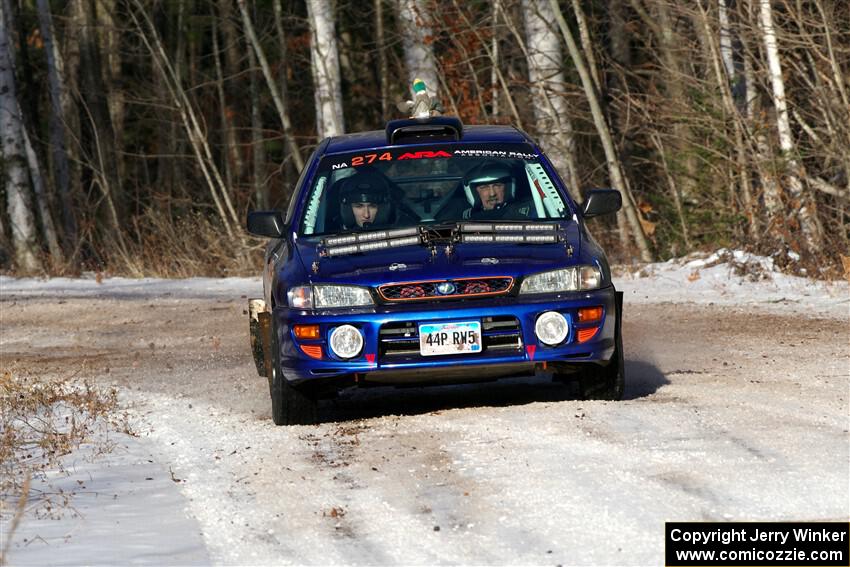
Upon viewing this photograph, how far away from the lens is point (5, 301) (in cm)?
1920

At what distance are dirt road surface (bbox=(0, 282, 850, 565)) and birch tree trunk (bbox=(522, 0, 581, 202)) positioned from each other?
10572mm

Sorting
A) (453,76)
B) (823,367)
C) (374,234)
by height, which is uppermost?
(453,76)

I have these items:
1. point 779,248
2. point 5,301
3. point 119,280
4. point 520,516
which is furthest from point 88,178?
point 520,516

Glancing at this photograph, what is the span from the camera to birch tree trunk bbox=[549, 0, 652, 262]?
20.9m

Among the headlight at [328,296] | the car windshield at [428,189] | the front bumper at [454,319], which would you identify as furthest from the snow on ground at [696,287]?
the headlight at [328,296]

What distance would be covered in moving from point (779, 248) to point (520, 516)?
1203cm

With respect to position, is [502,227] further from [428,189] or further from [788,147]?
[788,147]

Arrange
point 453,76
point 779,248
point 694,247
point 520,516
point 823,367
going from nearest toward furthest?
point 520,516, point 823,367, point 779,248, point 694,247, point 453,76

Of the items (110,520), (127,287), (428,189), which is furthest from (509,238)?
(127,287)

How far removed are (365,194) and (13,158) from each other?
1932cm

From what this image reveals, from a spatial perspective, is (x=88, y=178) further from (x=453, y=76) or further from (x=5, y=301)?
(x=5, y=301)

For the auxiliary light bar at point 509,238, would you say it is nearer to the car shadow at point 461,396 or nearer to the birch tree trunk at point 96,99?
the car shadow at point 461,396

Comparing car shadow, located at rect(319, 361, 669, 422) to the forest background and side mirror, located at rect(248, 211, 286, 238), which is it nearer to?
side mirror, located at rect(248, 211, 286, 238)

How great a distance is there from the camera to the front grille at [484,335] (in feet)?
26.8
